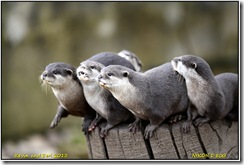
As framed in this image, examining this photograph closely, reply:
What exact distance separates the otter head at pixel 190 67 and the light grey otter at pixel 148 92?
172 millimetres

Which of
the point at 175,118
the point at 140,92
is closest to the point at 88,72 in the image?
the point at 140,92

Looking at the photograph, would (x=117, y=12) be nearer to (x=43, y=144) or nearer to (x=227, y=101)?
(x=43, y=144)

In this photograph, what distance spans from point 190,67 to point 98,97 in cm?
87

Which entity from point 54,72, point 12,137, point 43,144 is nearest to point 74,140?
point 43,144

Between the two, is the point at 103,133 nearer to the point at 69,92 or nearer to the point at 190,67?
the point at 69,92

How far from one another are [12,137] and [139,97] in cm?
617

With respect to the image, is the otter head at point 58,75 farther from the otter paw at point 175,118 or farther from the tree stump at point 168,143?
the otter paw at point 175,118

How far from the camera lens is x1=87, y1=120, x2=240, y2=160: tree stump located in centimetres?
421

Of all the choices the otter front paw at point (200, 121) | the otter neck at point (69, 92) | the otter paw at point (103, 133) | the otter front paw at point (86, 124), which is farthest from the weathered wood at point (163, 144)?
the otter neck at point (69, 92)

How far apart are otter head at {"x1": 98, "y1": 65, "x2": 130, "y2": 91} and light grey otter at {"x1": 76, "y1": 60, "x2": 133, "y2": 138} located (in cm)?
22

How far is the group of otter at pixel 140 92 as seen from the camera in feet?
13.3

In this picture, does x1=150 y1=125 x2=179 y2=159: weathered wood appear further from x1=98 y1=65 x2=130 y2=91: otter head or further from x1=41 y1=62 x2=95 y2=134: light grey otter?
x1=41 y1=62 x2=95 y2=134: light grey otter

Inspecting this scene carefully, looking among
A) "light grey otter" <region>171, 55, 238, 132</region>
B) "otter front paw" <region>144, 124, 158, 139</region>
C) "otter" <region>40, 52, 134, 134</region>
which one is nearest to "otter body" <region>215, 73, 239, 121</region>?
"light grey otter" <region>171, 55, 238, 132</region>

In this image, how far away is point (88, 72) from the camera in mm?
4188
